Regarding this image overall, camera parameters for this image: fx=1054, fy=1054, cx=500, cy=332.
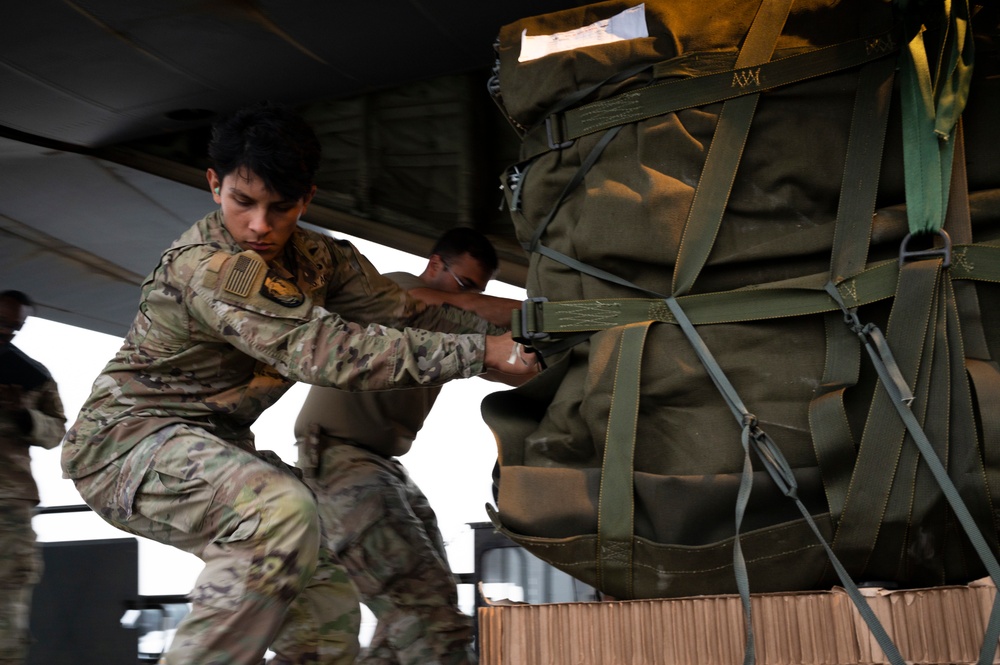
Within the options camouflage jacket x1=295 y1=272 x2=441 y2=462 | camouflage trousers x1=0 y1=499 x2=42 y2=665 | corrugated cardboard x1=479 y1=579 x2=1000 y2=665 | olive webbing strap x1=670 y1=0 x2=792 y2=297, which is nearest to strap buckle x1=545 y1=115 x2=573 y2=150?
olive webbing strap x1=670 y1=0 x2=792 y2=297

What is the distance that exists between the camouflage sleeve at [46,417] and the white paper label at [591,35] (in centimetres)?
290

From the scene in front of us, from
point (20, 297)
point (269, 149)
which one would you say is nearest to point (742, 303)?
point (269, 149)

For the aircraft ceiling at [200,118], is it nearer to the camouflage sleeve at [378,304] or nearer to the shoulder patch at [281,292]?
the camouflage sleeve at [378,304]

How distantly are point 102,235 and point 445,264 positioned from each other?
189 centimetres

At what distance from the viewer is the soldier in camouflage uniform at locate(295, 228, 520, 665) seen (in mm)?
3006

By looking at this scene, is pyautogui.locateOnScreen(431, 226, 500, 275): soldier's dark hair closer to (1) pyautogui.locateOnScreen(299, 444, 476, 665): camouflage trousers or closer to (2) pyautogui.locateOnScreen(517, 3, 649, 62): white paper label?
(1) pyautogui.locateOnScreen(299, 444, 476, 665): camouflage trousers

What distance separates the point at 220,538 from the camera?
2119 millimetres

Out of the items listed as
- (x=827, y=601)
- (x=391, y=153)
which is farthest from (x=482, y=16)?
(x=827, y=601)

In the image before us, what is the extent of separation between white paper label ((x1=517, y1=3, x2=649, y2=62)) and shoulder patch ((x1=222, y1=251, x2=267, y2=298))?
2.42 feet

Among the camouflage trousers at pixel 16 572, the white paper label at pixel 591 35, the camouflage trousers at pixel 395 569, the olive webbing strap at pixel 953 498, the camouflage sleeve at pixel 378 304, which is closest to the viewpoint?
the olive webbing strap at pixel 953 498

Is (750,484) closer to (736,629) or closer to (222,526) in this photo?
(736,629)

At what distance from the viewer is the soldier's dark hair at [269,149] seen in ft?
7.66

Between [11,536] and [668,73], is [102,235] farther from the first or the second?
[668,73]

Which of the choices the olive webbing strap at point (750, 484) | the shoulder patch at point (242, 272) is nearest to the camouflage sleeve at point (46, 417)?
the shoulder patch at point (242, 272)
